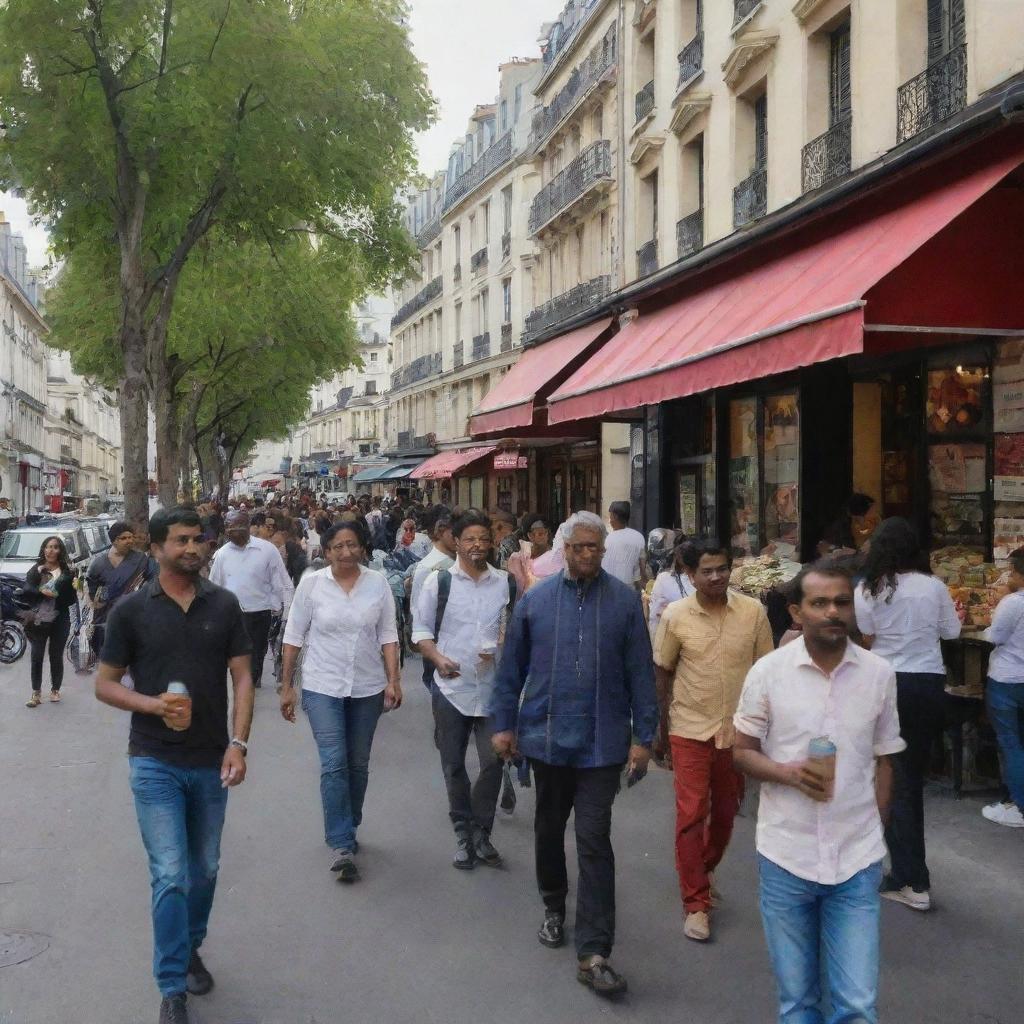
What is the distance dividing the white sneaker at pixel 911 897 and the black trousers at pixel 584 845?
160 centimetres

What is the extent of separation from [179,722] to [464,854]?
2.43 m

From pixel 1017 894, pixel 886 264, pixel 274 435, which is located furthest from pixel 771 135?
pixel 274 435

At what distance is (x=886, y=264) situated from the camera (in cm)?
754

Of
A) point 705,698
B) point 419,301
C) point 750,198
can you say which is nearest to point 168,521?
point 705,698

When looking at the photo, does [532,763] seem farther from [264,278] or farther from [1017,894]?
[264,278]

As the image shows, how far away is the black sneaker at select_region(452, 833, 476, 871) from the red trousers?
3.98 feet

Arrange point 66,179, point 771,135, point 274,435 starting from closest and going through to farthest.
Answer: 1. point 771,135
2. point 66,179
3. point 274,435

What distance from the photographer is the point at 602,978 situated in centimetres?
451

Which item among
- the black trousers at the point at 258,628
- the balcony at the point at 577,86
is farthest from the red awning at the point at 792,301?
the balcony at the point at 577,86

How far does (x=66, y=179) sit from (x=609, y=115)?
36.9ft

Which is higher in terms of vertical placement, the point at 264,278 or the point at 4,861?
the point at 264,278

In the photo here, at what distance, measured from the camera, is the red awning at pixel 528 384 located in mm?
14117

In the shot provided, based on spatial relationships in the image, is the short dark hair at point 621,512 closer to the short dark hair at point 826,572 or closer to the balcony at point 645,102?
the short dark hair at point 826,572

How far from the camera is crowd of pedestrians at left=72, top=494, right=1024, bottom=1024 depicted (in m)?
3.42
